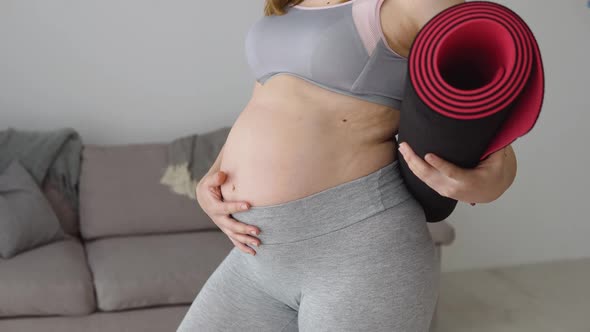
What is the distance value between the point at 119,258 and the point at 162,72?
3.28 feet

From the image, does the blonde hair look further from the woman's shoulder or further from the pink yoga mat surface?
the pink yoga mat surface

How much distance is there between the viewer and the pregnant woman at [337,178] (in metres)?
1.04

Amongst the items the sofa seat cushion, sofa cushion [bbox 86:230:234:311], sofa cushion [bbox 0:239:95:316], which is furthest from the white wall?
the sofa seat cushion

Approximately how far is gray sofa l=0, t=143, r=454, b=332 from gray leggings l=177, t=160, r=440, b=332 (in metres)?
1.39

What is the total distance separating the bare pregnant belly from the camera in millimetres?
1075

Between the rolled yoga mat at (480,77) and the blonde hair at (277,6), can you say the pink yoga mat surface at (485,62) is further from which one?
the blonde hair at (277,6)

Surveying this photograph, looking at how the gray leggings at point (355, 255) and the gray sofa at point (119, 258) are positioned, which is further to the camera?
the gray sofa at point (119, 258)

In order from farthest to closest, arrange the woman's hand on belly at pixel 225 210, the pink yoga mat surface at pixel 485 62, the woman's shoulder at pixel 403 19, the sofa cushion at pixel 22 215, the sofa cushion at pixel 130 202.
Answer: the sofa cushion at pixel 130 202, the sofa cushion at pixel 22 215, the woman's hand on belly at pixel 225 210, the woman's shoulder at pixel 403 19, the pink yoga mat surface at pixel 485 62

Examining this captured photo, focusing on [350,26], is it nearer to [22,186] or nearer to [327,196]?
[327,196]

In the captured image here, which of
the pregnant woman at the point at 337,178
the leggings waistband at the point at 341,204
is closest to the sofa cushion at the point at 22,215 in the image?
the pregnant woman at the point at 337,178

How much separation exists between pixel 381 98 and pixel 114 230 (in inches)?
77.5

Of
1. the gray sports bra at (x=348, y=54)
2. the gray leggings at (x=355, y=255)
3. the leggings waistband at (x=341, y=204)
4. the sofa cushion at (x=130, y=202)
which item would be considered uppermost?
the gray sports bra at (x=348, y=54)

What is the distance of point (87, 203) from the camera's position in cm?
283

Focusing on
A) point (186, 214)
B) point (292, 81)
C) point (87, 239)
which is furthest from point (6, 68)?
point (292, 81)
